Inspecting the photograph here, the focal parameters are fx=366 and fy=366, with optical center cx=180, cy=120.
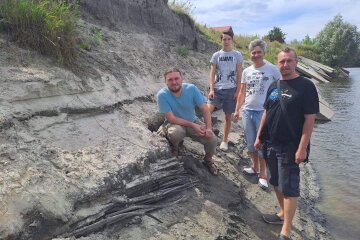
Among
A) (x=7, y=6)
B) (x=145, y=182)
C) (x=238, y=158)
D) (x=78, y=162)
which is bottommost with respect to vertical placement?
(x=238, y=158)

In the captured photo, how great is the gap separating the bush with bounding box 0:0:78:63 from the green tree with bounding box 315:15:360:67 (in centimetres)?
3993

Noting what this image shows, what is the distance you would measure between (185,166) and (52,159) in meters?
1.81

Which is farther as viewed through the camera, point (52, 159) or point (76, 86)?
point (76, 86)

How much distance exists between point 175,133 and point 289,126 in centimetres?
158

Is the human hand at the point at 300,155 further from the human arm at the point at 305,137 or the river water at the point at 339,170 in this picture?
the river water at the point at 339,170

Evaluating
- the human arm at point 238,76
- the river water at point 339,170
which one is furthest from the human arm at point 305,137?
the human arm at point 238,76

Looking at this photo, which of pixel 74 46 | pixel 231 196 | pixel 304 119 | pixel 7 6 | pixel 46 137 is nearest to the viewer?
pixel 304 119

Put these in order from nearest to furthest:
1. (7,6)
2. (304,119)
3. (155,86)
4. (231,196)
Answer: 1. (304,119)
2. (231,196)
3. (7,6)
4. (155,86)

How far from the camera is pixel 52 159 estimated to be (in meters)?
3.73

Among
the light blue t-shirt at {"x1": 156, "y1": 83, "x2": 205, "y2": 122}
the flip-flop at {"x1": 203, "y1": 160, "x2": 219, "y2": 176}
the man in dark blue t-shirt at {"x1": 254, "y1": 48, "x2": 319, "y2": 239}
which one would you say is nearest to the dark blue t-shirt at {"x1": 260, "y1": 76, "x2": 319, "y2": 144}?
the man in dark blue t-shirt at {"x1": 254, "y1": 48, "x2": 319, "y2": 239}

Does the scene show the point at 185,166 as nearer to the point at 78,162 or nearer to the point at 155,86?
the point at 78,162

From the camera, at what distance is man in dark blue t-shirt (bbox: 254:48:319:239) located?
144 inches

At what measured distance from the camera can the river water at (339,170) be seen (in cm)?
521

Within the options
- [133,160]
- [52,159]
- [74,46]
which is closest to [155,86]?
[74,46]
